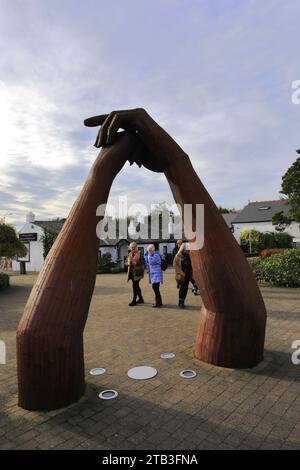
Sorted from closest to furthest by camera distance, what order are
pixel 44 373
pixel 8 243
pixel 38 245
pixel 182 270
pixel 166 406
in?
pixel 44 373, pixel 166 406, pixel 182 270, pixel 8 243, pixel 38 245

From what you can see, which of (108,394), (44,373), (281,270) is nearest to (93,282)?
(44,373)

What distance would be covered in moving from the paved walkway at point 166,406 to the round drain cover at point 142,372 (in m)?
0.10

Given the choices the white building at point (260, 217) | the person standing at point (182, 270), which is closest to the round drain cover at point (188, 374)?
the person standing at point (182, 270)

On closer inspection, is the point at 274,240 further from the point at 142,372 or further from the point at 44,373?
Result: the point at 44,373

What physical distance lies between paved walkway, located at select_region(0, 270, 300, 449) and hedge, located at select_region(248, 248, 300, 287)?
6.37m

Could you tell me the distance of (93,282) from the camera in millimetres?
4051

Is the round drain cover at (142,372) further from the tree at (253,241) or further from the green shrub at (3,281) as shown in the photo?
the tree at (253,241)

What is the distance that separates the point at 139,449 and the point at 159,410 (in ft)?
2.30

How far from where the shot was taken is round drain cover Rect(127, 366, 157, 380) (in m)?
4.47

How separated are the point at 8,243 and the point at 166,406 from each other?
14441 mm

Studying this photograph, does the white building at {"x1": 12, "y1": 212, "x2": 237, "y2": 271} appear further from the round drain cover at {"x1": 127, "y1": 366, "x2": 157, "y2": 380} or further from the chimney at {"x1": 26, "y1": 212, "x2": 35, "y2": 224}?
the round drain cover at {"x1": 127, "y1": 366, "x2": 157, "y2": 380}

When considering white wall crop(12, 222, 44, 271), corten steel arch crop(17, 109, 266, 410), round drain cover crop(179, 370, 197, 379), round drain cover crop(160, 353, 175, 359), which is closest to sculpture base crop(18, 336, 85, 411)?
corten steel arch crop(17, 109, 266, 410)

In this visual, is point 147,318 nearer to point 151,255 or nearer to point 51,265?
point 151,255

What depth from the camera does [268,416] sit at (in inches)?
136
